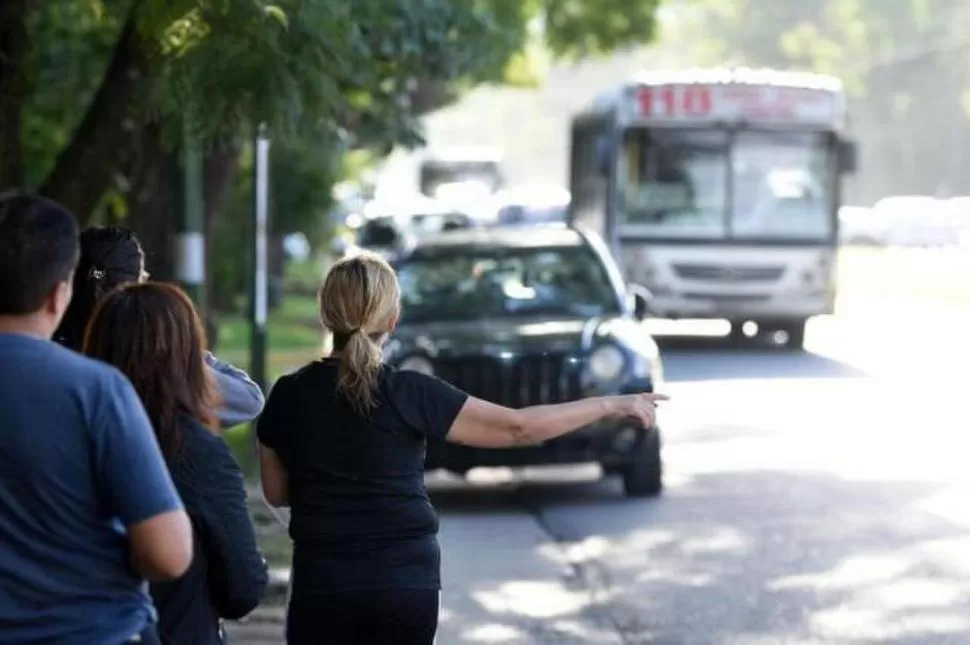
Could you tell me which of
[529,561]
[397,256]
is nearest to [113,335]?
[529,561]

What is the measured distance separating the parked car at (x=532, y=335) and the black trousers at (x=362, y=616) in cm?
772

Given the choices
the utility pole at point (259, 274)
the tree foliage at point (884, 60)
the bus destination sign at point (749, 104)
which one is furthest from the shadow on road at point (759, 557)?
the tree foliage at point (884, 60)

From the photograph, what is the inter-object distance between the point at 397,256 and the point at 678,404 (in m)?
5.82

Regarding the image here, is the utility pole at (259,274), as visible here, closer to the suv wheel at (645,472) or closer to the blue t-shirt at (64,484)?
the suv wheel at (645,472)

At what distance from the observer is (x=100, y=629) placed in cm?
429

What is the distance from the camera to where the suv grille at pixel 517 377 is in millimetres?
13648

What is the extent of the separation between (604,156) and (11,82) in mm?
12724

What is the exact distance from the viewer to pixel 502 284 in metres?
14.9

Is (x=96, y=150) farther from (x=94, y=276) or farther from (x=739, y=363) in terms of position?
(x=739, y=363)

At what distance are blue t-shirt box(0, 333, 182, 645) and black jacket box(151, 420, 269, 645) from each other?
26.8 inches

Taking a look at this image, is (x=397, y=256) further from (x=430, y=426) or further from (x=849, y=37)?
(x=849, y=37)

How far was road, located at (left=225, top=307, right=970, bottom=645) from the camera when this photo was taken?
32.9 ft

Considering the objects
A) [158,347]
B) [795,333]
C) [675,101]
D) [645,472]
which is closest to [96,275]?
[158,347]

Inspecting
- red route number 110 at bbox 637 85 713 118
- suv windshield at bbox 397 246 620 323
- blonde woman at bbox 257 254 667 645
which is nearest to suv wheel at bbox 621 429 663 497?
suv windshield at bbox 397 246 620 323
